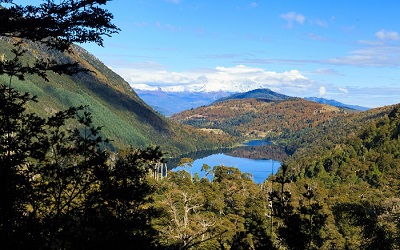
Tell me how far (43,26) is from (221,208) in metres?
43.4

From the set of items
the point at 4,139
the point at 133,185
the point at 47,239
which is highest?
the point at 4,139

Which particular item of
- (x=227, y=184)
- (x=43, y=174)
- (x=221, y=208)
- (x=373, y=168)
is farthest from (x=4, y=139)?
(x=373, y=168)

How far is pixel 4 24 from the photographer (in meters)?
7.75

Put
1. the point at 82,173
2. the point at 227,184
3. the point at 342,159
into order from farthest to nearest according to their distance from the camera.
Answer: the point at 342,159 → the point at 227,184 → the point at 82,173

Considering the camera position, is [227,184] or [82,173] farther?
[227,184]

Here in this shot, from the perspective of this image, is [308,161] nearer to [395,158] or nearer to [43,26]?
[395,158]

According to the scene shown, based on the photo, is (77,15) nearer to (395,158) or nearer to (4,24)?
(4,24)

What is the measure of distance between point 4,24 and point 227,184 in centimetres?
5616

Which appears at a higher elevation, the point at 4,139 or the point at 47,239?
the point at 4,139

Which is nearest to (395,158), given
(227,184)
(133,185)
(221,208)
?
(227,184)

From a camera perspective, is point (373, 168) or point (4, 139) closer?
point (4, 139)

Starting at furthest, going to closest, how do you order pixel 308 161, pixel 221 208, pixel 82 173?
pixel 308 161 < pixel 221 208 < pixel 82 173

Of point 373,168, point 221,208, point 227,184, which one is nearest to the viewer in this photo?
point 221,208

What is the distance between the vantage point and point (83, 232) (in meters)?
7.65
